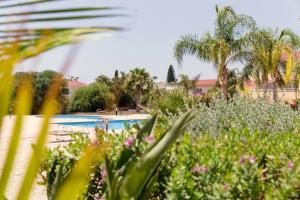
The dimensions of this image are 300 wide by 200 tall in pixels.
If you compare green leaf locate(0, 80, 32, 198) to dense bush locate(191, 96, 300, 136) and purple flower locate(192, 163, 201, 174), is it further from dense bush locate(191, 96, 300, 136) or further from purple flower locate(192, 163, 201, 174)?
dense bush locate(191, 96, 300, 136)

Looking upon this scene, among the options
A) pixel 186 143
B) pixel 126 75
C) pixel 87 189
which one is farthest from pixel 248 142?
pixel 126 75

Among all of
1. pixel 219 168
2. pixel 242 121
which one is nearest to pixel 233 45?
pixel 242 121

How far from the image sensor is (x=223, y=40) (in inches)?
1040

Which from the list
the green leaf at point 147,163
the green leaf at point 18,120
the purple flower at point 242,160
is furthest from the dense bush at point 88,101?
the green leaf at point 18,120

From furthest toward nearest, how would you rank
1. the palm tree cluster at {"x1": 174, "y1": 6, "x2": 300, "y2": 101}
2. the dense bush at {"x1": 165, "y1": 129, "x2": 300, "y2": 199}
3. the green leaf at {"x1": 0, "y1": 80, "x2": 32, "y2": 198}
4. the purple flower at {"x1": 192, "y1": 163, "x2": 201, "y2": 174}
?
1. the palm tree cluster at {"x1": 174, "y1": 6, "x2": 300, "y2": 101}
2. the purple flower at {"x1": 192, "y1": 163, "x2": 201, "y2": 174}
3. the dense bush at {"x1": 165, "y1": 129, "x2": 300, "y2": 199}
4. the green leaf at {"x1": 0, "y1": 80, "x2": 32, "y2": 198}

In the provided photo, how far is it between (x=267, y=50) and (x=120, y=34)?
28400mm

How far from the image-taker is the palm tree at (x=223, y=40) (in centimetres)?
2658

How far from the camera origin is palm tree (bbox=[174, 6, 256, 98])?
26578 mm

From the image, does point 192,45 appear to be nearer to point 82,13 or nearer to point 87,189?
point 87,189

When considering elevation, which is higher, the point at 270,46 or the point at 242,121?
the point at 270,46

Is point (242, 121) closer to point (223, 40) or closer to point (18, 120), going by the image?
point (18, 120)

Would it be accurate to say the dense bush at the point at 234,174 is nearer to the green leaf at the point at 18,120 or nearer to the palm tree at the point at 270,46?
the green leaf at the point at 18,120

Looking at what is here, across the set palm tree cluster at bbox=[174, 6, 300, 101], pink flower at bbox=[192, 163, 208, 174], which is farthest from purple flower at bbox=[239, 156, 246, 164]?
palm tree cluster at bbox=[174, 6, 300, 101]

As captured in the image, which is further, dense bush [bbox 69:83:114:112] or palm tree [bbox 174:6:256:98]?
dense bush [bbox 69:83:114:112]
